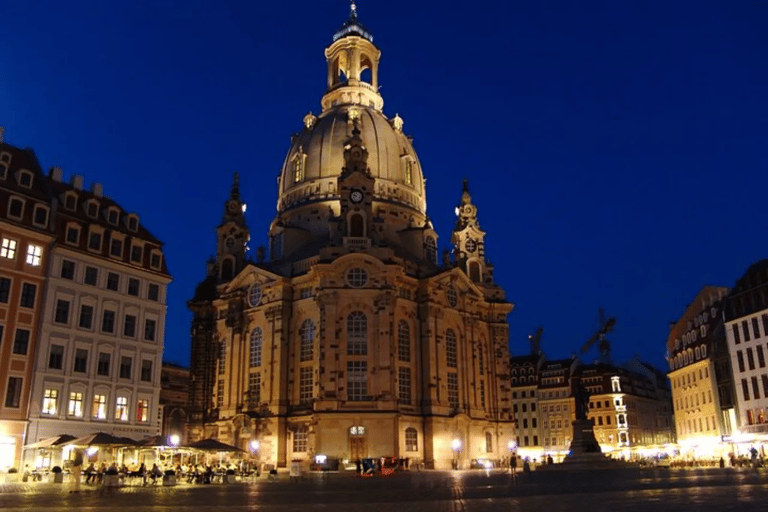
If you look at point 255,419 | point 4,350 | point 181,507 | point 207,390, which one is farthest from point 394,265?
point 181,507

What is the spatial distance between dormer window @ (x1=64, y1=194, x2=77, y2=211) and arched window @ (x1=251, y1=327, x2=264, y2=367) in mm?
26172

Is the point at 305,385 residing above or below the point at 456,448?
above

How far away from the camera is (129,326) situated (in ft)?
192

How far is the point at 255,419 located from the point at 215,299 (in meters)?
17.6

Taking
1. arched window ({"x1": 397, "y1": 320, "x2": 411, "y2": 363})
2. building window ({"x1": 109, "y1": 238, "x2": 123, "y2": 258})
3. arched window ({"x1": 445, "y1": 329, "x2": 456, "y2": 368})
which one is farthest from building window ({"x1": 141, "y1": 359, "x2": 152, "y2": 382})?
arched window ({"x1": 445, "y1": 329, "x2": 456, "y2": 368})

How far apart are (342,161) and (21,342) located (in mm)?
46514

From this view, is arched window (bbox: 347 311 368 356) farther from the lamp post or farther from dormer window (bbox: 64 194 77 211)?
dormer window (bbox: 64 194 77 211)

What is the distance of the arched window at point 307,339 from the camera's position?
73.1 metres

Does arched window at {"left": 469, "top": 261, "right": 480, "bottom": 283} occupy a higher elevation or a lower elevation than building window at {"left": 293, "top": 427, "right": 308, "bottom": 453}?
higher

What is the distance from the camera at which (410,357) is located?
74.6 metres

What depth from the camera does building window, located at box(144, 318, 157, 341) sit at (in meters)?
59.8

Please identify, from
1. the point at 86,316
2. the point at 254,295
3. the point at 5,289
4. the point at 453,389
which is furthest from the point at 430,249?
the point at 5,289

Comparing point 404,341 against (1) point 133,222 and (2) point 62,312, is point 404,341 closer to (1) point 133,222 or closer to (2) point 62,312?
(1) point 133,222

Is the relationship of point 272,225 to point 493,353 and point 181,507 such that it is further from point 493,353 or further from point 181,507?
point 181,507
